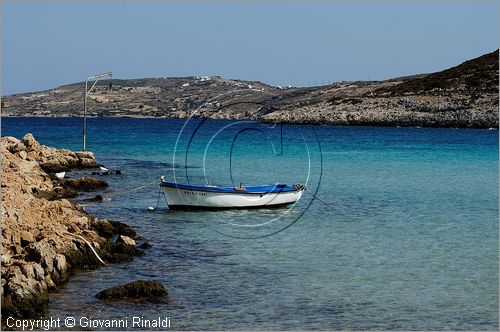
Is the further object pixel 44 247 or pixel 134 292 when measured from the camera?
pixel 44 247

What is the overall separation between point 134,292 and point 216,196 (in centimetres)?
1156

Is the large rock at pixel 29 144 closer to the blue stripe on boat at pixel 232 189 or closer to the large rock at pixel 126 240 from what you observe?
the blue stripe on boat at pixel 232 189

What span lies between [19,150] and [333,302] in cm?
2798

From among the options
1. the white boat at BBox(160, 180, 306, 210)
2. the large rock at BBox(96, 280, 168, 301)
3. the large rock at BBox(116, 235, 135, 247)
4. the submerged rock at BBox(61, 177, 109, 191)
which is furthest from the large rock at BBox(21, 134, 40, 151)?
the large rock at BBox(96, 280, 168, 301)

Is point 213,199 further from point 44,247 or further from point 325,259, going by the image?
point 44,247

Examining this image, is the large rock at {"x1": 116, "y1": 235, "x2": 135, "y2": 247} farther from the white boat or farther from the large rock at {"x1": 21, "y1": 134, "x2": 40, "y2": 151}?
the large rock at {"x1": 21, "y1": 134, "x2": 40, "y2": 151}

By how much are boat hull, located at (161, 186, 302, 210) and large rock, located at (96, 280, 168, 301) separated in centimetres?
1126

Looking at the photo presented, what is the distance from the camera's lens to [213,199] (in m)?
25.4

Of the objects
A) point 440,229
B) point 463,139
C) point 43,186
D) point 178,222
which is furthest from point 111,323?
point 463,139

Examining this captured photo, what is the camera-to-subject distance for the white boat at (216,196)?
25.3 metres

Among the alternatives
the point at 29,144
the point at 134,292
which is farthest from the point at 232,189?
the point at 29,144

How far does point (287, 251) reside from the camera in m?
18.8

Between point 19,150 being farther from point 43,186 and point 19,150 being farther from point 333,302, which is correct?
point 333,302

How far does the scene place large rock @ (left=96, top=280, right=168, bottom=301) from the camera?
45.3 feet
